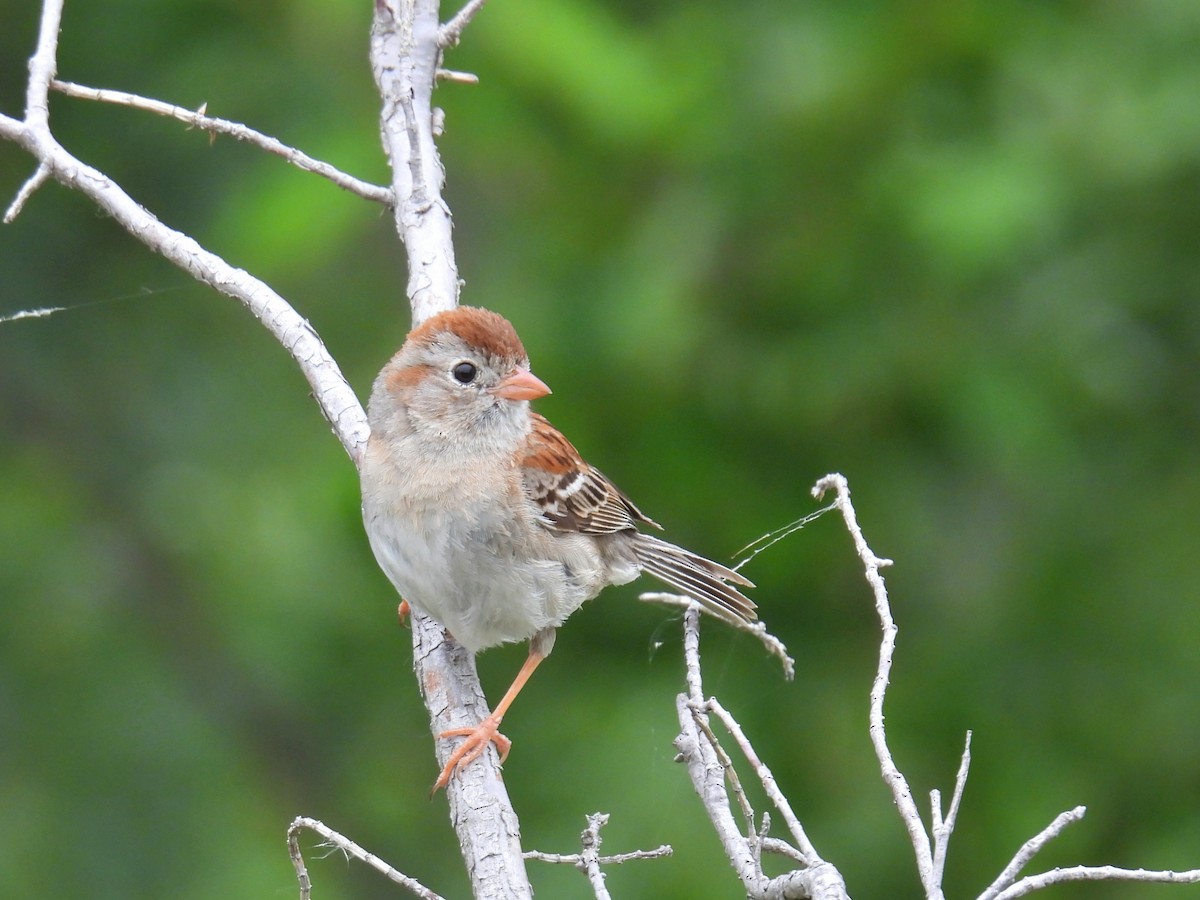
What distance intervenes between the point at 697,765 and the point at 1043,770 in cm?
236

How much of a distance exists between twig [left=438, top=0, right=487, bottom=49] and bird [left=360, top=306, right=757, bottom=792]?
750 millimetres

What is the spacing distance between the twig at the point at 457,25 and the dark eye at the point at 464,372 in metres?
0.88

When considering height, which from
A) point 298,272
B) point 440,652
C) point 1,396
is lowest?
point 440,652

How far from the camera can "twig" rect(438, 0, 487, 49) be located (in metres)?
3.34

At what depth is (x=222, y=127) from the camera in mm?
3096

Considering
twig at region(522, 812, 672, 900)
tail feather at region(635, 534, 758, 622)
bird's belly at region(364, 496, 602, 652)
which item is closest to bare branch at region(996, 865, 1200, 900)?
twig at region(522, 812, 672, 900)

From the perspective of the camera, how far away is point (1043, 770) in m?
4.25

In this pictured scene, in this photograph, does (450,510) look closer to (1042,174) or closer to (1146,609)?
(1042,174)

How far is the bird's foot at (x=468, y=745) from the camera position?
9.10ft

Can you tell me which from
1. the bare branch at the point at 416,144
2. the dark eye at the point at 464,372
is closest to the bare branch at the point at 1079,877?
the dark eye at the point at 464,372

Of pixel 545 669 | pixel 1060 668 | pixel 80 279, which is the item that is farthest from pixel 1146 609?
pixel 80 279

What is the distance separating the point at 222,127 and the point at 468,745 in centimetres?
157

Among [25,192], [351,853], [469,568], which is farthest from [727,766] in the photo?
[25,192]

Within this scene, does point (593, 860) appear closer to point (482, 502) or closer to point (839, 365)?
point (482, 502)
